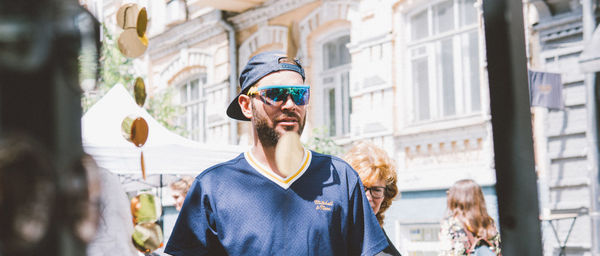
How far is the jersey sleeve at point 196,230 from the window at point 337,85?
28.4ft

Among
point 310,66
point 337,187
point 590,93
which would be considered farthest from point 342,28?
point 337,187

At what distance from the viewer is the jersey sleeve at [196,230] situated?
1.73m

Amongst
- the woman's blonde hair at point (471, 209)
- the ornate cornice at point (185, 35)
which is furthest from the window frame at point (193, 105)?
the woman's blonde hair at point (471, 209)

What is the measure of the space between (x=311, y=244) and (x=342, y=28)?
904 cm

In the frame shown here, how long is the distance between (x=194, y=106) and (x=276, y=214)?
12429 millimetres

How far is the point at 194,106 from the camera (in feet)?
45.6

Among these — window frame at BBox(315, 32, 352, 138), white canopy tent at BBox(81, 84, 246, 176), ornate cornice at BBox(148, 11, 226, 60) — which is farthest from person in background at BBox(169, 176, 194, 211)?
ornate cornice at BBox(148, 11, 226, 60)

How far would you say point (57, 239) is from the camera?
0.63m

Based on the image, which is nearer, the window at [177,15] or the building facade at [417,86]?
the building facade at [417,86]

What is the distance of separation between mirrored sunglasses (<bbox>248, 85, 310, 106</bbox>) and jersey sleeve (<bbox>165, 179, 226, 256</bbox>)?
0.31 meters

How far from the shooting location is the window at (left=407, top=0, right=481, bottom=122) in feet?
28.3

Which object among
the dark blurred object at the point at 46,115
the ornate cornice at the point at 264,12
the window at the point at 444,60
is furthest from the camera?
the ornate cornice at the point at 264,12

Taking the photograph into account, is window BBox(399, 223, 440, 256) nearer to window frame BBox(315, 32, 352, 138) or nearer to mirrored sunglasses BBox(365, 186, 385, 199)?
window frame BBox(315, 32, 352, 138)

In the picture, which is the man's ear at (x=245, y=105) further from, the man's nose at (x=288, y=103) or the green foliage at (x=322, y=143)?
the green foliage at (x=322, y=143)
